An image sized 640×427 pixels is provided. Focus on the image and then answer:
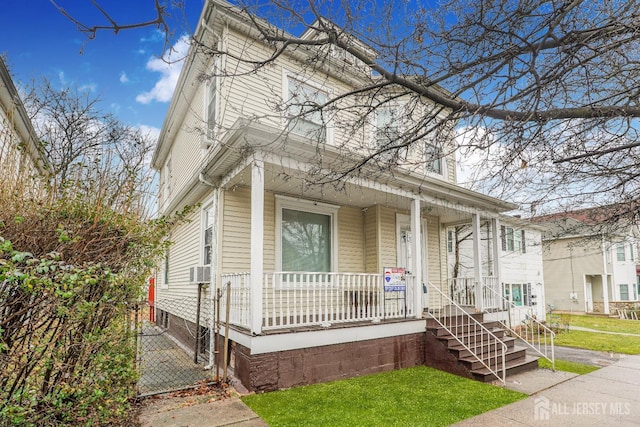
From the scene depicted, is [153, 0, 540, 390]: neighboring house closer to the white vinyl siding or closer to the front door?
the white vinyl siding

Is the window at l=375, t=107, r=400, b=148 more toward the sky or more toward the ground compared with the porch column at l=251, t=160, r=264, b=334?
more toward the sky

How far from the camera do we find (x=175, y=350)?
896 cm

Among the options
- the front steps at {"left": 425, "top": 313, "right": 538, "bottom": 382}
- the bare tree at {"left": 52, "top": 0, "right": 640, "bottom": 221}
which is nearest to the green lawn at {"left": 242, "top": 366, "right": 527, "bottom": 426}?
the front steps at {"left": 425, "top": 313, "right": 538, "bottom": 382}

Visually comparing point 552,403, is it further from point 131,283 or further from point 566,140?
point 131,283

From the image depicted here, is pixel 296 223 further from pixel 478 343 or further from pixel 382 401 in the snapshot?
pixel 478 343

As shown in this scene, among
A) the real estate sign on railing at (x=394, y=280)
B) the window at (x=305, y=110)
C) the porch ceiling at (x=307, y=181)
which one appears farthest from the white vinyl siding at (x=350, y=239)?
the window at (x=305, y=110)

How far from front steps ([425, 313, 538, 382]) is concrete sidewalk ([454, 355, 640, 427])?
82 cm

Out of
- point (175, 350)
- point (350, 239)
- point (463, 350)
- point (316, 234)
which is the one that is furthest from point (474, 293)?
point (175, 350)

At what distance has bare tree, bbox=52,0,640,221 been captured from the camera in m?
3.43

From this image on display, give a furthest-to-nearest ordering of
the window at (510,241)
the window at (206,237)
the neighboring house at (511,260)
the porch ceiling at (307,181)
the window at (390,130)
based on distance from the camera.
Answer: the window at (510,241) → the neighboring house at (511,260) → the window at (206,237) → the porch ceiling at (307,181) → the window at (390,130)

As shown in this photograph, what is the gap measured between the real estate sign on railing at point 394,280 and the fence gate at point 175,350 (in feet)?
11.7

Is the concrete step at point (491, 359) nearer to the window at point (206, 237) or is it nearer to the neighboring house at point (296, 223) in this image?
the neighboring house at point (296, 223)

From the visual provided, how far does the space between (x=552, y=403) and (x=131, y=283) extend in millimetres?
6163

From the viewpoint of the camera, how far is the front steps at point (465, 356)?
694 centimetres
